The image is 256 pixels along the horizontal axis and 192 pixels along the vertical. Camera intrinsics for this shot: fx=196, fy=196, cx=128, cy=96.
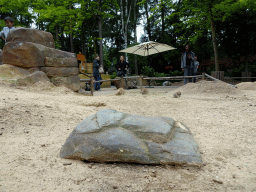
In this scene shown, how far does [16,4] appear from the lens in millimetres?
15281

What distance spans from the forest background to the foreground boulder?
884cm

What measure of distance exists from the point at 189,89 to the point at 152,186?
6.32m

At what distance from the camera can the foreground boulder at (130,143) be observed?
202 centimetres

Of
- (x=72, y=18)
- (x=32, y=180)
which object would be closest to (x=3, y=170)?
(x=32, y=180)

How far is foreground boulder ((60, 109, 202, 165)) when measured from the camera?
6.63 feet

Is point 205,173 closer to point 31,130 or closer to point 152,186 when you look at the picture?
point 152,186

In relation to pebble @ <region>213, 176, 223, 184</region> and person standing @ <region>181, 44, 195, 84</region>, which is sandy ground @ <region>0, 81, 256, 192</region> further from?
person standing @ <region>181, 44, 195, 84</region>

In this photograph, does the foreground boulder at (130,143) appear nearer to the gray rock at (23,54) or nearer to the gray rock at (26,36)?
the gray rock at (23,54)

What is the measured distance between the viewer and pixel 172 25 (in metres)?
13.0

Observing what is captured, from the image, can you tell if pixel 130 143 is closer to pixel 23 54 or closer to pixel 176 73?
pixel 23 54

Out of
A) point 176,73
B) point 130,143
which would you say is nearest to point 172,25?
point 176,73

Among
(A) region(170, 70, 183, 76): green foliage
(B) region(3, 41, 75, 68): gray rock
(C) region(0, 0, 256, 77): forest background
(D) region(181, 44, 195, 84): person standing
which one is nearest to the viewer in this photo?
(B) region(3, 41, 75, 68): gray rock

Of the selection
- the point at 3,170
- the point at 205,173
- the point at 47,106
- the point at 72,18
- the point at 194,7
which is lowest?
the point at 205,173

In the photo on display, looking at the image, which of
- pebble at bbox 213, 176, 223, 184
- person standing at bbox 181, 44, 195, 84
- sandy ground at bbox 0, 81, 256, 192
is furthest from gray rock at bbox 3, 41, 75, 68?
pebble at bbox 213, 176, 223, 184
